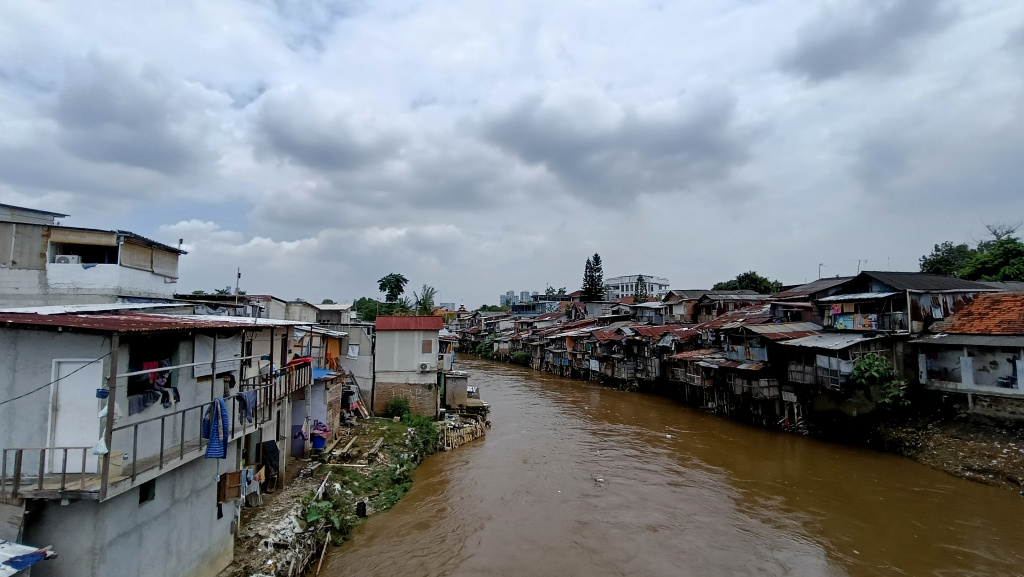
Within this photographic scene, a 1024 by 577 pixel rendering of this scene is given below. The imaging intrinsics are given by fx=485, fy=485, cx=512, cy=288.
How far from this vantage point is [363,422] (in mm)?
23156

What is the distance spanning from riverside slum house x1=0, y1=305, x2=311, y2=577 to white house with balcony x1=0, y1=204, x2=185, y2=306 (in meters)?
10.5

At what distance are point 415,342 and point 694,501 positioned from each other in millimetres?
15269

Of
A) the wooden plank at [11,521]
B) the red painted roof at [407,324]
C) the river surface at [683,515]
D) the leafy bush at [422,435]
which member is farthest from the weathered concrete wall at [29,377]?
the red painted roof at [407,324]

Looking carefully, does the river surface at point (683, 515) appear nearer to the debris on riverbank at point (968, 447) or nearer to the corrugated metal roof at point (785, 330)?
the debris on riverbank at point (968, 447)

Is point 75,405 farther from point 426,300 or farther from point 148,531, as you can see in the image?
point 426,300

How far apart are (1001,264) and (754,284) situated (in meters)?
25.3

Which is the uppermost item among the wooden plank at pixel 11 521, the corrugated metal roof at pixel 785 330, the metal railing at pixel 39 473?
the corrugated metal roof at pixel 785 330

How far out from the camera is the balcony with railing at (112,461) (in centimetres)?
673

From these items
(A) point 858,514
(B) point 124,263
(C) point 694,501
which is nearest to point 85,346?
(B) point 124,263

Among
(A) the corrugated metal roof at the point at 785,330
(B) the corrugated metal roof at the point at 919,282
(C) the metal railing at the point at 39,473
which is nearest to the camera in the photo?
(C) the metal railing at the point at 39,473

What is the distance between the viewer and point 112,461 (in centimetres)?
738

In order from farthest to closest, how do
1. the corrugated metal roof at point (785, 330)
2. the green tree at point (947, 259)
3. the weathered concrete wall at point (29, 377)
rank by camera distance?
the green tree at point (947, 259) < the corrugated metal roof at point (785, 330) < the weathered concrete wall at point (29, 377)

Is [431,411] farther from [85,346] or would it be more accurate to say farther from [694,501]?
[85,346]

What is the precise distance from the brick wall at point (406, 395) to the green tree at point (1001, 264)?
1580 inches
